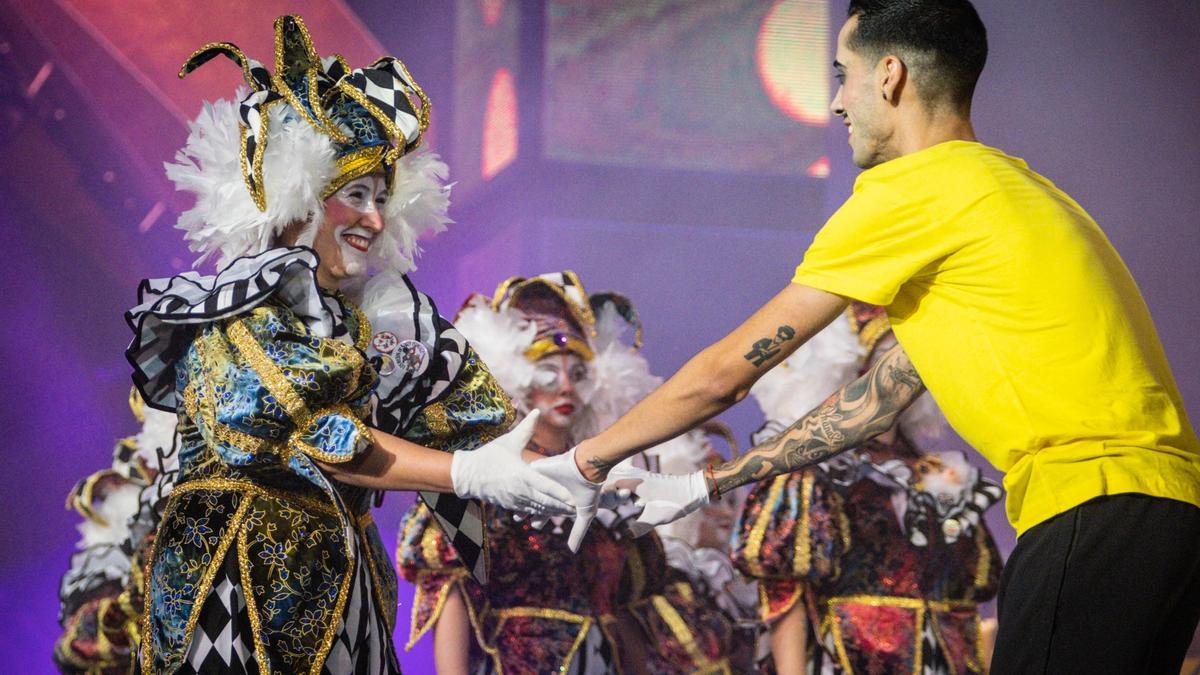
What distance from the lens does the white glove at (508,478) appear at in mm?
2502

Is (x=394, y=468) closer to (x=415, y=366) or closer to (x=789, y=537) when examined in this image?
(x=415, y=366)

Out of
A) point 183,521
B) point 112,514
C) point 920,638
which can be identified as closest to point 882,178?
point 183,521

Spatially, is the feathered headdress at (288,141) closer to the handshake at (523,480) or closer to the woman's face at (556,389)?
the handshake at (523,480)

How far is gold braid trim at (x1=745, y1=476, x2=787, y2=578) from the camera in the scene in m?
4.17

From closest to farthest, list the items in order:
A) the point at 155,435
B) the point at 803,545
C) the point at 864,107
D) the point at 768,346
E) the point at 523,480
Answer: the point at 768,346 → the point at 864,107 → the point at 523,480 → the point at 803,545 → the point at 155,435

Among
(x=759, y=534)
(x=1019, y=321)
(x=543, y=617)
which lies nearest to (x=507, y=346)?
(x=543, y=617)

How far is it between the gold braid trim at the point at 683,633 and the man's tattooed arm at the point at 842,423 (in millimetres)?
1998

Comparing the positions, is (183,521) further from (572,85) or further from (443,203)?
(572,85)

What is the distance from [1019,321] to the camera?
202cm

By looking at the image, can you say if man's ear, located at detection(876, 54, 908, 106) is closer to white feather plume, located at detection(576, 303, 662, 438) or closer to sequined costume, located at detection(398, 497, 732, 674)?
sequined costume, located at detection(398, 497, 732, 674)

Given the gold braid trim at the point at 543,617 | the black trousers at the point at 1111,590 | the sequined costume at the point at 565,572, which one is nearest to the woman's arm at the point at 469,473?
the black trousers at the point at 1111,590

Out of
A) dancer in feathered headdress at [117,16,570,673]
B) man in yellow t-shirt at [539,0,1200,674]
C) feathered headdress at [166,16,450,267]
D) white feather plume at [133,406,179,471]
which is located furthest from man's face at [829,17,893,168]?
white feather plume at [133,406,179,471]

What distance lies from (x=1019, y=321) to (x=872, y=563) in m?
2.38

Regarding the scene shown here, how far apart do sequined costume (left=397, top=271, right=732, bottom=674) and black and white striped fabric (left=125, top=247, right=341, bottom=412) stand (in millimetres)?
1677
